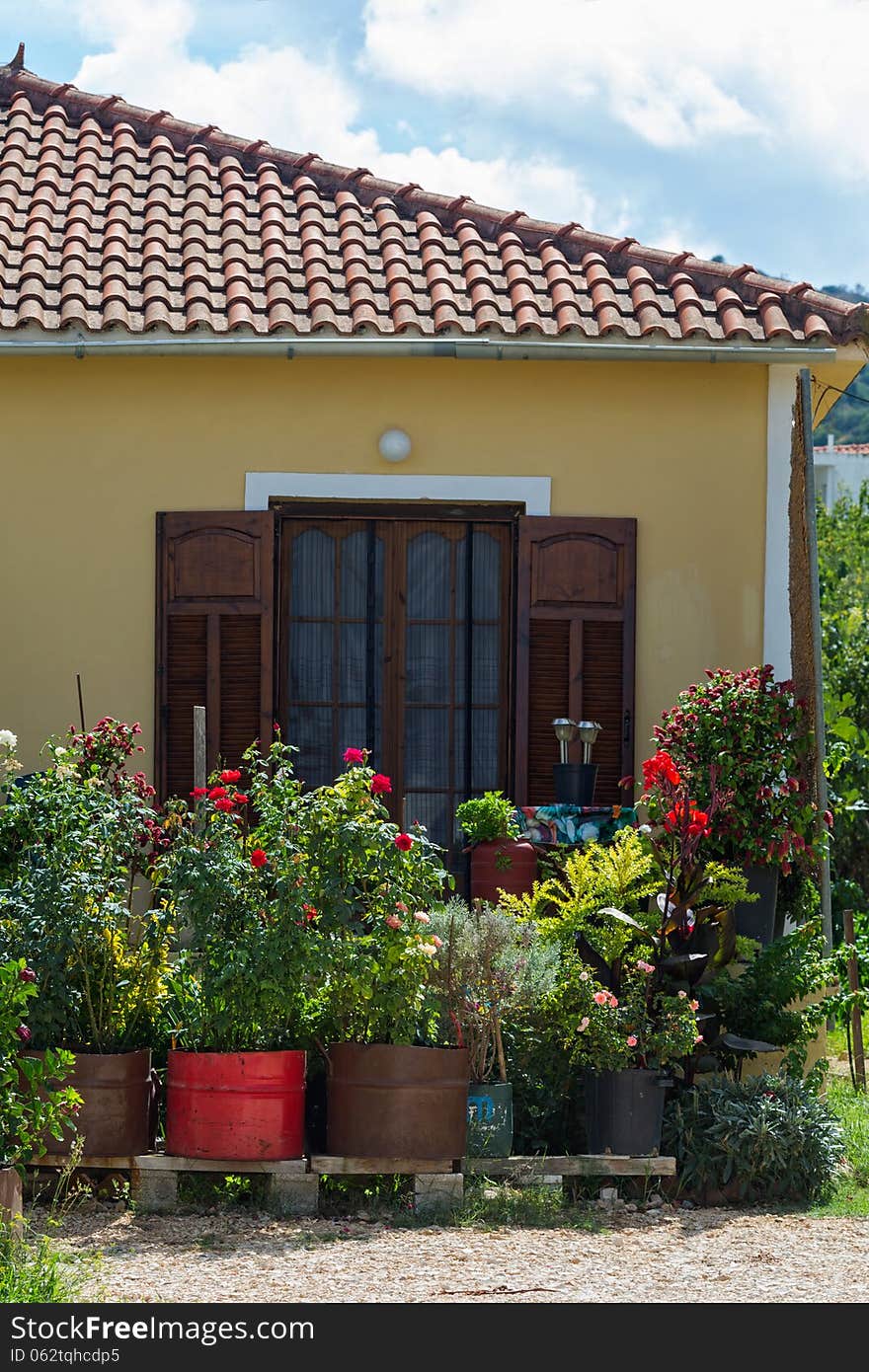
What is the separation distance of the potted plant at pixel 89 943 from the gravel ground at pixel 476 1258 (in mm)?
382

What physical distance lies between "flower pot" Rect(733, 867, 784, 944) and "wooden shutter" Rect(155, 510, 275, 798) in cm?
240

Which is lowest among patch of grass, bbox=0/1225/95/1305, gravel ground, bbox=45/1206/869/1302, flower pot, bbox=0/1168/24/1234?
gravel ground, bbox=45/1206/869/1302

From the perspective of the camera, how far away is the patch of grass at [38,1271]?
4.18 meters

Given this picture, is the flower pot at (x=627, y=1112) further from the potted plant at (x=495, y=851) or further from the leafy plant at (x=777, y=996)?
the potted plant at (x=495, y=851)

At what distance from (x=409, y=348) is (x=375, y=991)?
3.34 m

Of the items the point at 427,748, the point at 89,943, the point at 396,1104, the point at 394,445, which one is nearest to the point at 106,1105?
the point at 89,943

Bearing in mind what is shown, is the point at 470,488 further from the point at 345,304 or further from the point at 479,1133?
the point at 479,1133

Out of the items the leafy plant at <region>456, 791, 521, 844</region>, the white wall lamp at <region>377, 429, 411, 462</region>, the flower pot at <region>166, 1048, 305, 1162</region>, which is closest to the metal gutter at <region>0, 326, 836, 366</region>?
the white wall lamp at <region>377, 429, 411, 462</region>

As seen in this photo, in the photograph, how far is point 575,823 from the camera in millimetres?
7457

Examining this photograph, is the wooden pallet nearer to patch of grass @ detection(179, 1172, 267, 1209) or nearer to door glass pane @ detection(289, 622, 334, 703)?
patch of grass @ detection(179, 1172, 267, 1209)

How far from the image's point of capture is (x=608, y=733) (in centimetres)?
792

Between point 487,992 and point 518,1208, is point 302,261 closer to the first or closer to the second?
point 487,992

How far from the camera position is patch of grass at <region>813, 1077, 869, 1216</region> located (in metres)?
5.74

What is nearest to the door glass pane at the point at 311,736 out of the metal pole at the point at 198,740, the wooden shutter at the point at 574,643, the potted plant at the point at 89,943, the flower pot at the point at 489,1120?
the wooden shutter at the point at 574,643
